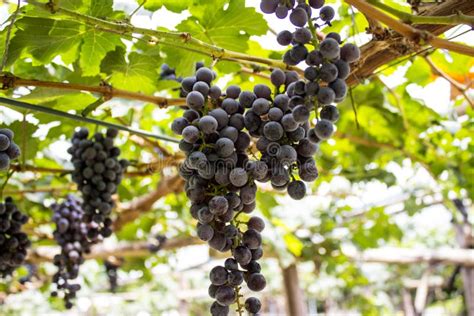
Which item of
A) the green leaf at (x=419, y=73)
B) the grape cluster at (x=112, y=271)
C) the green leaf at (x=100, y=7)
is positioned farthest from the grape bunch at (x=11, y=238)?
the grape cluster at (x=112, y=271)

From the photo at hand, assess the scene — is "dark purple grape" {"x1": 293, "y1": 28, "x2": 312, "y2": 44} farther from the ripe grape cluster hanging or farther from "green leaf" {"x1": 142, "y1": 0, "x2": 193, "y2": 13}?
"green leaf" {"x1": 142, "y1": 0, "x2": 193, "y2": 13}

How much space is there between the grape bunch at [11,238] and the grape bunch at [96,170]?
25 centimetres

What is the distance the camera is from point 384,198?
4082 millimetres

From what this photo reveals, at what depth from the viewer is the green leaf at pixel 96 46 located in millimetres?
1525

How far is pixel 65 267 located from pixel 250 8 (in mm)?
1416

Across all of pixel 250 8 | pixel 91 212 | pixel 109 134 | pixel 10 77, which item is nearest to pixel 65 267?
pixel 91 212

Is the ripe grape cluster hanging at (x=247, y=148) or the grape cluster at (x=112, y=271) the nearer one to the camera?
the ripe grape cluster hanging at (x=247, y=148)

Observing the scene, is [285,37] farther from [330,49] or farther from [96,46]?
[96,46]

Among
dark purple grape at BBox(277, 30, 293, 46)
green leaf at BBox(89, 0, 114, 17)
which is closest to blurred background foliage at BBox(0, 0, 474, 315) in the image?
green leaf at BBox(89, 0, 114, 17)

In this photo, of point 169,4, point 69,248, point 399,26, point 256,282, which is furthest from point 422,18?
point 69,248

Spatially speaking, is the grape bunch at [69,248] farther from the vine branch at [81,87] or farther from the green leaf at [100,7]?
the green leaf at [100,7]

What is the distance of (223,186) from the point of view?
39.4 inches

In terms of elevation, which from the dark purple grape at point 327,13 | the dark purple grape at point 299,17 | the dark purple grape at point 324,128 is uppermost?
the dark purple grape at point 327,13

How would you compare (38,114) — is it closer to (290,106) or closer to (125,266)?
(290,106)
